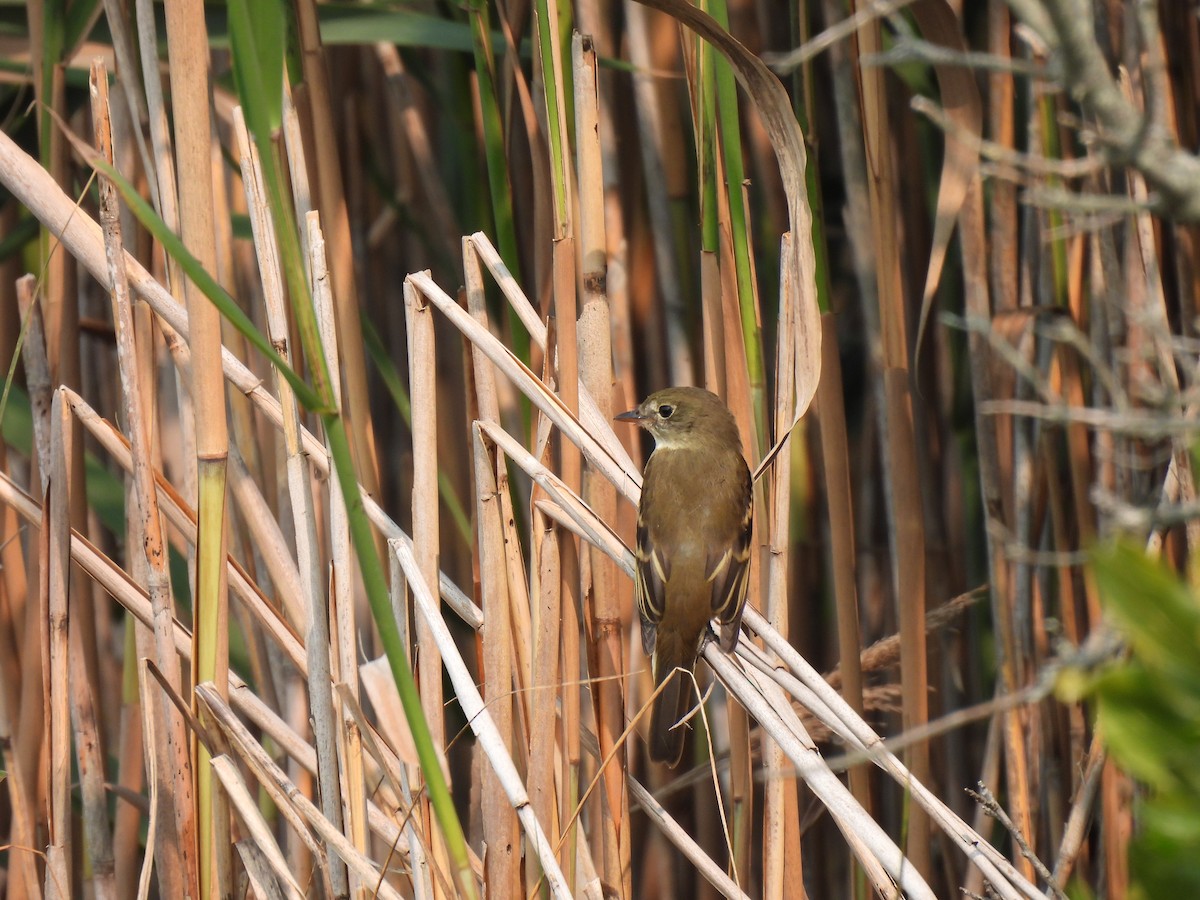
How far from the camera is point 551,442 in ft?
7.12

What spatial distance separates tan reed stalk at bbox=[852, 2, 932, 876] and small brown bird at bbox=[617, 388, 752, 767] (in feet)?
0.95

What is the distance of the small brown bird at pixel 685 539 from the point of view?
7.18ft

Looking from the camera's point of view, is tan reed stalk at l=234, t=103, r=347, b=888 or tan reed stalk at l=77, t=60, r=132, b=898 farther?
tan reed stalk at l=77, t=60, r=132, b=898

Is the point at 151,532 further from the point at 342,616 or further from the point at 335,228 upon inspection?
the point at 335,228

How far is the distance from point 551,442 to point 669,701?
0.55 m

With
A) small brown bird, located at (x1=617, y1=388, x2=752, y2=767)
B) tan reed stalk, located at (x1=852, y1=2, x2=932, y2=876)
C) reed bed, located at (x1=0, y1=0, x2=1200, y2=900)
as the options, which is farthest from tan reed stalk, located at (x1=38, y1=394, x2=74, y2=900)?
tan reed stalk, located at (x1=852, y1=2, x2=932, y2=876)

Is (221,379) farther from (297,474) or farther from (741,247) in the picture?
(741,247)

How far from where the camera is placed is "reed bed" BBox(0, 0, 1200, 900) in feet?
5.54

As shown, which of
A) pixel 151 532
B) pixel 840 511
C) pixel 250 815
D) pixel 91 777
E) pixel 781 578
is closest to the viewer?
pixel 250 815

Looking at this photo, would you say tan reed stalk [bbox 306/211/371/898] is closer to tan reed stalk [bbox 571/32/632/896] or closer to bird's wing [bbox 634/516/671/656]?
tan reed stalk [bbox 571/32/632/896]

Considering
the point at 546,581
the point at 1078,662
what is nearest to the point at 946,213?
the point at 546,581

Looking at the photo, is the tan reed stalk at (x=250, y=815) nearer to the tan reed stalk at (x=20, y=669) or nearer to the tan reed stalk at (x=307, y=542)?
the tan reed stalk at (x=307, y=542)

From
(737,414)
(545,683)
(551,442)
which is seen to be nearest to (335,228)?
(551,442)

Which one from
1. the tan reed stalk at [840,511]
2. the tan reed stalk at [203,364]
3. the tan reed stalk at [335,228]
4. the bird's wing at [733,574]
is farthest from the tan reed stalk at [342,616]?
the tan reed stalk at [840,511]
